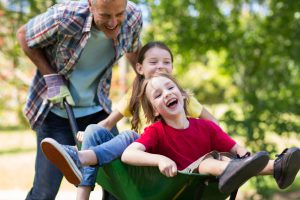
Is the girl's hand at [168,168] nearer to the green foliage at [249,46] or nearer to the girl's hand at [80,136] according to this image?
the girl's hand at [80,136]

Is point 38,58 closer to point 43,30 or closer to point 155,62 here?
point 43,30

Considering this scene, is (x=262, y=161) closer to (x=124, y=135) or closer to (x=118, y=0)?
(x=124, y=135)

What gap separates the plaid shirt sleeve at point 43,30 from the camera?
11.4 ft

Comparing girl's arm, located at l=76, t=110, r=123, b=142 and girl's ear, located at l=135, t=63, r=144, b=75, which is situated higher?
girl's ear, located at l=135, t=63, r=144, b=75

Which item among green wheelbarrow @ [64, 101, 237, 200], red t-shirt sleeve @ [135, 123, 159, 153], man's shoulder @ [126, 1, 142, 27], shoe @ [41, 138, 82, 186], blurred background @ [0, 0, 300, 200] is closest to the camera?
green wheelbarrow @ [64, 101, 237, 200]

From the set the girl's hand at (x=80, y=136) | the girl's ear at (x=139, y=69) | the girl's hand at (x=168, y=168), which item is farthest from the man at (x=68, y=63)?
the girl's hand at (x=168, y=168)

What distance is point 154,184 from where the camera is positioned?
271cm

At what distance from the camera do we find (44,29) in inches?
137

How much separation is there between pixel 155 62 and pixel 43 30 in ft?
2.14

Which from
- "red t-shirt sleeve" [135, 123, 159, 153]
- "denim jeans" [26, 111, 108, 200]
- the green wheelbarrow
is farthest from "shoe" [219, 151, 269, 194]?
"denim jeans" [26, 111, 108, 200]

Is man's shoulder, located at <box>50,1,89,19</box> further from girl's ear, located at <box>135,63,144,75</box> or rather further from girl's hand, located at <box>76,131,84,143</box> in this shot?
girl's hand, located at <box>76,131,84,143</box>

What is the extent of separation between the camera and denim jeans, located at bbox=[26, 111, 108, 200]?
11.7 feet

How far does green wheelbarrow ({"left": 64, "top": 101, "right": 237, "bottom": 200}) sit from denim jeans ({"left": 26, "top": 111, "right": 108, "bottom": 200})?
650mm

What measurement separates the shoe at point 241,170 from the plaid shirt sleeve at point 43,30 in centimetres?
139
